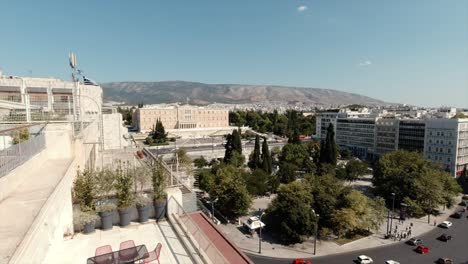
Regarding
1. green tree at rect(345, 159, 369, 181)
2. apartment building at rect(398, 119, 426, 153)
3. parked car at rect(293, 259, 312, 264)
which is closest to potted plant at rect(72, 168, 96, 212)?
parked car at rect(293, 259, 312, 264)

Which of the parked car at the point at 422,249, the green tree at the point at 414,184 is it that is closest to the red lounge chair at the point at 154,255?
the parked car at the point at 422,249

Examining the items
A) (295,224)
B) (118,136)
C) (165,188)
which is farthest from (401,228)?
(118,136)

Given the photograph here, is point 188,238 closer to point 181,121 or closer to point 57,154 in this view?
point 57,154

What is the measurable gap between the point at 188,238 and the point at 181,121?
219ft

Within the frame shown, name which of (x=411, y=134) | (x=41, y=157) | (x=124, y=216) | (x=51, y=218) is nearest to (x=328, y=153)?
(x=411, y=134)

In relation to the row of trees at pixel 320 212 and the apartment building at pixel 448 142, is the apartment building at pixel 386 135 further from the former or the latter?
the row of trees at pixel 320 212

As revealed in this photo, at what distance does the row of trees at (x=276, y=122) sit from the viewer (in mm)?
69750

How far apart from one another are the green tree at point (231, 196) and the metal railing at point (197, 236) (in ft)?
44.7

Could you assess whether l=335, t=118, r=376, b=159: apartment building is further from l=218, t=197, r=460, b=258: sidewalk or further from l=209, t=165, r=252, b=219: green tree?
l=209, t=165, r=252, b=219: green tree

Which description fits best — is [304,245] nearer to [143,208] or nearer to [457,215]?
[143,208]

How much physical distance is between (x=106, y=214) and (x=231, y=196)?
14493 mm

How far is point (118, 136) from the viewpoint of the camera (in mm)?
27266

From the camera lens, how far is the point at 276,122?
75.9 meters

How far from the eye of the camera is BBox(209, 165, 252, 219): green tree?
1908 cm
